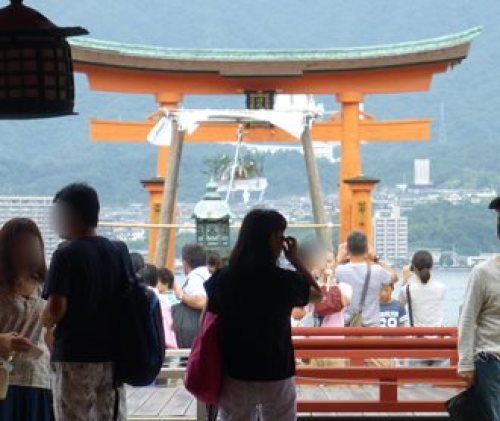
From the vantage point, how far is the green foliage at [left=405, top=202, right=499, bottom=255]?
2528 cm

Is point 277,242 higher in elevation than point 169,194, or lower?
lower

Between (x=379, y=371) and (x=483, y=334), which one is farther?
(x=379, y=371)

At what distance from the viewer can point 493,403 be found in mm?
5426

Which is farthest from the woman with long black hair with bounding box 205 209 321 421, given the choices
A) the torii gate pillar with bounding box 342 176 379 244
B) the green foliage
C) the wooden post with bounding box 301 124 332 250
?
the green foliage

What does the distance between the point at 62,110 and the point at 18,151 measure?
39058mm

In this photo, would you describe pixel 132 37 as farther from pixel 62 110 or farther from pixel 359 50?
pixel 62 110

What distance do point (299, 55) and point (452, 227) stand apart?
852cm

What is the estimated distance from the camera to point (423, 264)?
8969mm

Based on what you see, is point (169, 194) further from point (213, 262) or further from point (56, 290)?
point (56, 290)

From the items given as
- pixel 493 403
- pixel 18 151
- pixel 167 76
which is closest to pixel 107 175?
pixel 18 151

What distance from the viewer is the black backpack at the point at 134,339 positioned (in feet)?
15.4

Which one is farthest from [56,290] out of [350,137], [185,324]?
[350,137]

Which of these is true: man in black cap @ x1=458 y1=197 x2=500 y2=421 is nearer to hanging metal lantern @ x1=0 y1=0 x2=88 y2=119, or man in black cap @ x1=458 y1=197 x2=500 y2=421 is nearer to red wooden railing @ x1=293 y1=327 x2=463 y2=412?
red wooden railing @ x1=293 y1=327 x2=463 y2=412

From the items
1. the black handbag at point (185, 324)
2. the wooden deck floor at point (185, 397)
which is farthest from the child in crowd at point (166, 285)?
the wooden deck floor at point (185, 397)
